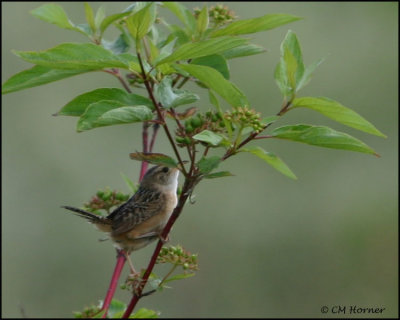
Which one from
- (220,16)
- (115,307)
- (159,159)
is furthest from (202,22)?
(115,307)

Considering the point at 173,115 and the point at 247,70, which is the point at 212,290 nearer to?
the point at 247,70

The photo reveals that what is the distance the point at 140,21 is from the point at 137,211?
106 cm

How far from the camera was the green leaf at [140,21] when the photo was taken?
1.70 m

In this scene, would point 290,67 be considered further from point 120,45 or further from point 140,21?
point 120,45

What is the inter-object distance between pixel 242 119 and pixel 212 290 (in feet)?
19.2

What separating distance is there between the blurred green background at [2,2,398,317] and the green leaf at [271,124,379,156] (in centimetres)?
523

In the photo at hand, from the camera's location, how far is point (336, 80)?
9461 millimetres

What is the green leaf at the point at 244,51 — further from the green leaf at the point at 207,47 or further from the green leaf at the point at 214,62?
the green leaf at the point at 207,47

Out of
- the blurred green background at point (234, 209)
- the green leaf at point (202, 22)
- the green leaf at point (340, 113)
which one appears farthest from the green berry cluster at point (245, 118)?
the blurred green background at point (234, 209)

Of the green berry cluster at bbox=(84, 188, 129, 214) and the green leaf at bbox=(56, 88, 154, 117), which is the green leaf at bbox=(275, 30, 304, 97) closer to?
the green leaf at bbox=(56, 88, 154, 117)

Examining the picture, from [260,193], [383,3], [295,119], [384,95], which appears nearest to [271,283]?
[260,193]

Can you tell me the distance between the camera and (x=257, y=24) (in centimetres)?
185

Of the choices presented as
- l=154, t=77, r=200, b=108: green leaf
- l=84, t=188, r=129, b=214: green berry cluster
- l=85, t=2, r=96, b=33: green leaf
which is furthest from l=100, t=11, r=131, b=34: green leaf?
l=84, t=188, r=129, b=214: green berry cluster

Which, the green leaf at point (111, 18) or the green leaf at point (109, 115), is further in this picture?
the green leaf at point (111, 18)
